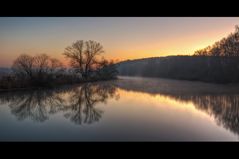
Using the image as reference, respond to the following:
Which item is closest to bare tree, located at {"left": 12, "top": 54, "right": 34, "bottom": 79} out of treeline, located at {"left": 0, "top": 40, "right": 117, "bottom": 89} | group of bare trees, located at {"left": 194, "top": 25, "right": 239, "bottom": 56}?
treeline, located at {"left": 0, "top": 40, "right": 117, "bottom": 89}

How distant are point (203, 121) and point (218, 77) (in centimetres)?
1920

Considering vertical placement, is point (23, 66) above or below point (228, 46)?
below

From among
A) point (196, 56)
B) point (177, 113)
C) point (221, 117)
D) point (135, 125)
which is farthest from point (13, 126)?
point (196, 56)

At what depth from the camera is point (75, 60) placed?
25.5 meters

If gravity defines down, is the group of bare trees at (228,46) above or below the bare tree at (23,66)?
above

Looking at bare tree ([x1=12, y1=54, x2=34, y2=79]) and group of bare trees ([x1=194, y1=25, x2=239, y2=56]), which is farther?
group of bare trees ([x1=194, y1=25, x2=239, y2=56])

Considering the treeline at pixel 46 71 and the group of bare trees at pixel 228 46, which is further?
the group of bare trees at pixel 228 46

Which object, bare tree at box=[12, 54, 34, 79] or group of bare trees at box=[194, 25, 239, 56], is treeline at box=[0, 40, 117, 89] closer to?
bare tree at box=[12, 54, 34, 79]

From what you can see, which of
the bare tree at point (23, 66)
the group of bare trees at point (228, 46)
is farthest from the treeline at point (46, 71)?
the group of bare trees at point (228, 46)

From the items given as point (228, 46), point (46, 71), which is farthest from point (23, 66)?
point (228, 46)

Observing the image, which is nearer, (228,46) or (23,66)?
(23,66)

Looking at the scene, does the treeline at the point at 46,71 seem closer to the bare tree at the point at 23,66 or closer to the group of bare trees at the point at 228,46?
the bare tree at the point at 23,66

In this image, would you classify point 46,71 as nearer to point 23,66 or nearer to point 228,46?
point 23,66
